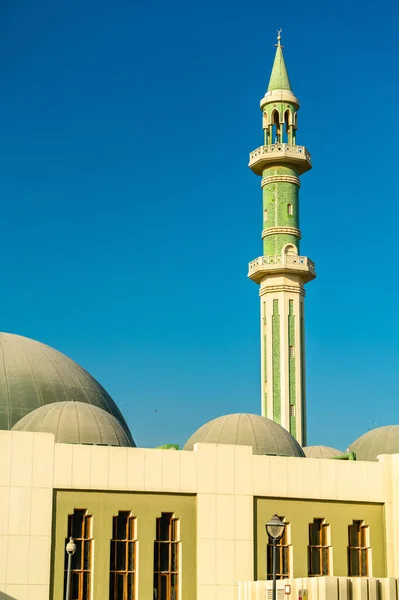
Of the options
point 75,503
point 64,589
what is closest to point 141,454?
point 75,503

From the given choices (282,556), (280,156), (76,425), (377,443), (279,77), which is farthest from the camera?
(279,77)

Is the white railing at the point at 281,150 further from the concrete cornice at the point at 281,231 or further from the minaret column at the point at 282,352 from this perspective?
the minaret column at the point at 282,352

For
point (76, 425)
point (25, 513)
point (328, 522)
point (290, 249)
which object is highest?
point (290, 249)

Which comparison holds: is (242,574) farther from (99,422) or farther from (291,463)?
(99,422)

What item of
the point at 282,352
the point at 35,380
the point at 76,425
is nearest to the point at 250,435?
the point at 76,425

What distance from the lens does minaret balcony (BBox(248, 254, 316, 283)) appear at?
53719 mm

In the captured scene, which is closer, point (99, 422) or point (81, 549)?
point (81, 549)

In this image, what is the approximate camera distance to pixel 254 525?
3303 centimetres

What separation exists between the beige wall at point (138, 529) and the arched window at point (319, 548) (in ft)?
12.7

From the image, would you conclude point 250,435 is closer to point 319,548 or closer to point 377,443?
point 319,548

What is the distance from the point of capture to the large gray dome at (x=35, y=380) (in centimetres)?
3809

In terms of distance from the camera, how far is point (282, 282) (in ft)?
177

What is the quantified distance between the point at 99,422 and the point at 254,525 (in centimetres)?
571

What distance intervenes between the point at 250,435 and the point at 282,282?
19.2m
